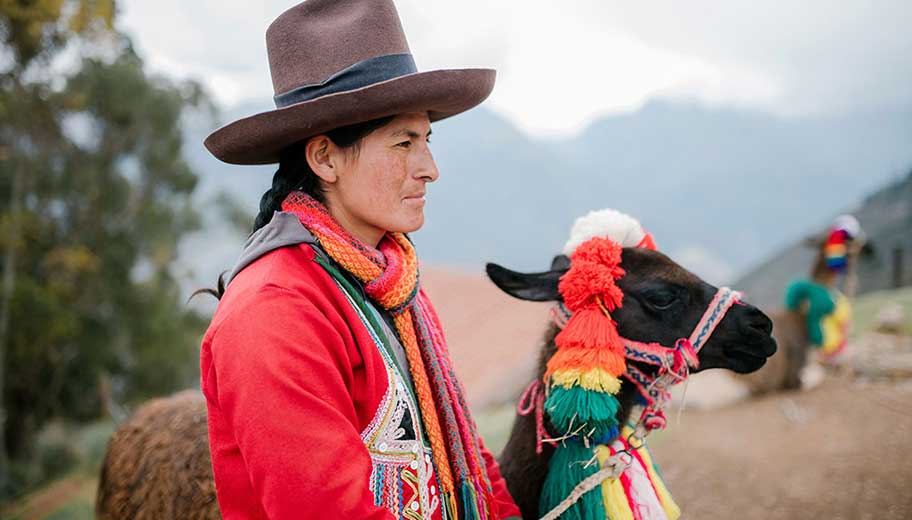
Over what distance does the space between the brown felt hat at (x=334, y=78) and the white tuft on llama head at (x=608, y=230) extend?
0.92 meters

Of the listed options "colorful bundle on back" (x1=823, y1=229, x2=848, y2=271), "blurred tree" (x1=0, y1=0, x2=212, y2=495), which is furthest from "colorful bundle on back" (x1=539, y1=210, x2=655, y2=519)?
"blurred tree" (x1=0, y1=0, x2=212, y2=495)

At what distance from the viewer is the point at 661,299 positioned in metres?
2.27

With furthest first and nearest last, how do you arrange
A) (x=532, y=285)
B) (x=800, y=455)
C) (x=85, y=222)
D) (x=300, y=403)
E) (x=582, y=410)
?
(x=85, y=222)
(x=800, y=455)
(x=532, y=285)
(x=582, y=410)
(x=300, y=403)

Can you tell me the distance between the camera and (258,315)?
52.4 inches

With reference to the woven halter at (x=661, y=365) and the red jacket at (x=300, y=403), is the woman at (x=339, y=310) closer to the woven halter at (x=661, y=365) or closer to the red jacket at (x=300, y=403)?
the red jacket at (x=300, y=403)

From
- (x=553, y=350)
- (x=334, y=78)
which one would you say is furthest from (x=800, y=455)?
(x=334, y=78)

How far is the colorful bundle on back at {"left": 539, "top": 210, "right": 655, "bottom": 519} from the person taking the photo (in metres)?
2.02

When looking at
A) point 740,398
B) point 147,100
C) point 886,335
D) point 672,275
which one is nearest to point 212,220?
point 147,100

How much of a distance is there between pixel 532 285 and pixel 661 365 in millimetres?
547

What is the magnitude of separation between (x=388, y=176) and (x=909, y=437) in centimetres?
517

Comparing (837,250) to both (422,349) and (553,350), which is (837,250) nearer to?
(553,350)

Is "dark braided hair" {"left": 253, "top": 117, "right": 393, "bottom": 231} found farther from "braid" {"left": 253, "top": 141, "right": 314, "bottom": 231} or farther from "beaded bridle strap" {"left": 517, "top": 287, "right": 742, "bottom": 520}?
"beaded bridle strap" {"left": 517, "top": 287, "right": 742, "bottom": 520}

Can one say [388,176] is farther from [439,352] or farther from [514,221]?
[514,221]

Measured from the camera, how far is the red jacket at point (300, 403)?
124 cm
